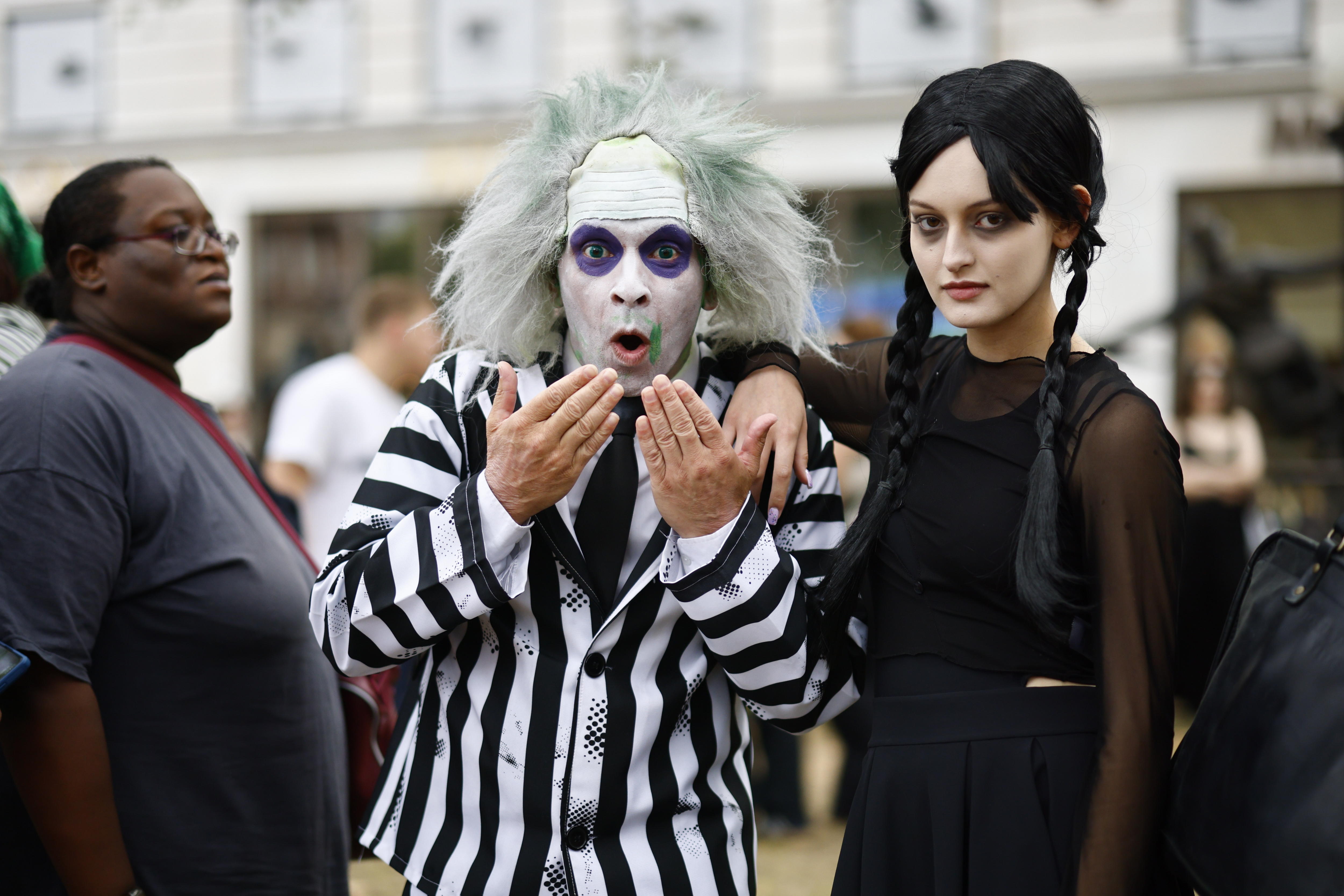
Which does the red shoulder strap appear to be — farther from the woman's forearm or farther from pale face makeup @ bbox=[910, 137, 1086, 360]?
pale face makeup @ bbox=[910, 137, 1086, 360]

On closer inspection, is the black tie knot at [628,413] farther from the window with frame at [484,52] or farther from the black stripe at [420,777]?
the window with frame at [484,52]

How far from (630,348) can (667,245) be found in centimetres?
18

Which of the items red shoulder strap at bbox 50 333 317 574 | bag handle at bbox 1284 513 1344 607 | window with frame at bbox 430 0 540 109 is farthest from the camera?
window with frame at bbox 430 0 540 109

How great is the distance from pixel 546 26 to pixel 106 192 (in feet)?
32.9

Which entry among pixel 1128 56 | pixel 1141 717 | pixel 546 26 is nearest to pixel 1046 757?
pixel 1141 717

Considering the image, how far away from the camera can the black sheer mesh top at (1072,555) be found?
1.62 meters

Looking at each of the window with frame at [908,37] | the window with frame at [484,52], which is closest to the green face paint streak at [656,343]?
the window with frame at [908,37]

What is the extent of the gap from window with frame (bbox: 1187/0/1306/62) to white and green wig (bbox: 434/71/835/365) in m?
9.61

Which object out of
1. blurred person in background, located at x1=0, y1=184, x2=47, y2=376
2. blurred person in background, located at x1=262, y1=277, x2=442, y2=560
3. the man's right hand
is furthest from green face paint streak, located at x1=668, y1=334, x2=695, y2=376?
blurred person in background, located at x1=262, y1=277, x2=442, y2=560

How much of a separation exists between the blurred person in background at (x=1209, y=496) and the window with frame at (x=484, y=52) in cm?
729

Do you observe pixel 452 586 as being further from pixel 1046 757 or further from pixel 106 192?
pixel 106 192

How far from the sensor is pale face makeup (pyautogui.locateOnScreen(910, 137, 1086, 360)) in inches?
69.7

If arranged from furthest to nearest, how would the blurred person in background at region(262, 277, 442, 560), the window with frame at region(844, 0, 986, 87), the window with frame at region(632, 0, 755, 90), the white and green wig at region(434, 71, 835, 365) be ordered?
the window with frame at region(632, 0, 755, 90), the window with frame at region(844, 0, 986, 87), the blurred person in background at region(262, 277, 442, 560), the white and green wig at region(434, 71, 835, 365)

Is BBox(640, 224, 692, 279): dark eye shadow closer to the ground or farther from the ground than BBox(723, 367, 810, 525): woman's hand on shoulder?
farther from the ground
